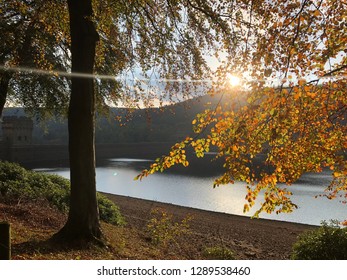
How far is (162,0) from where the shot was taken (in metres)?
8.78

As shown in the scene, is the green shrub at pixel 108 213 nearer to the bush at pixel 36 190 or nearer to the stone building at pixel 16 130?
the bush at pixel 36 190

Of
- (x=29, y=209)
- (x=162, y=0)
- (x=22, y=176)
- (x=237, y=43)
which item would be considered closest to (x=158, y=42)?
(x=162, y=0)

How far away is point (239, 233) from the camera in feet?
50.1

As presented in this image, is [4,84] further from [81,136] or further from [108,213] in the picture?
[81,136]

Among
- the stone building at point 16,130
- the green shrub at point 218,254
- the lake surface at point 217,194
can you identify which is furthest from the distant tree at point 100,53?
the stone building at point 16,130

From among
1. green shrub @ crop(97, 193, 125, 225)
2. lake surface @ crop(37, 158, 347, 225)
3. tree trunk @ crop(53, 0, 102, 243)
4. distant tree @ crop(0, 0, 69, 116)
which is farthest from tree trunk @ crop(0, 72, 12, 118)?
lake surface @ crop(37, 158, 347, 225)

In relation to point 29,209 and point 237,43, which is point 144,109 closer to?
point 237,43

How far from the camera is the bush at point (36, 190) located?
11.5 meters

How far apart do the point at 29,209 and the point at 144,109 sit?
4206 mm

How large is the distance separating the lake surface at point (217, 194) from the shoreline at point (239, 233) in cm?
443

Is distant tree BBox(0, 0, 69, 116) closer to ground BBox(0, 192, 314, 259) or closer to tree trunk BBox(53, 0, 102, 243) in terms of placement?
tree trunk BBox(53, 0, 102, 243)

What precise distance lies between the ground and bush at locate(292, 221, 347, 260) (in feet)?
8.13

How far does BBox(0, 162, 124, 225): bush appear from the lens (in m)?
11.5

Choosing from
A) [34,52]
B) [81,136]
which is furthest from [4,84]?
[81,136]
